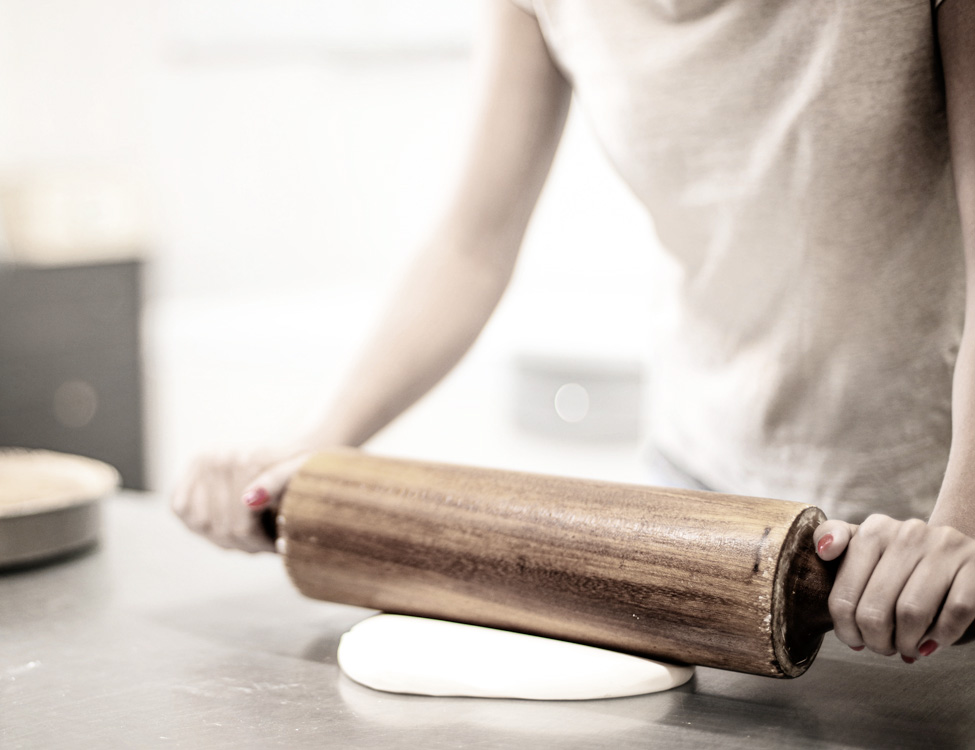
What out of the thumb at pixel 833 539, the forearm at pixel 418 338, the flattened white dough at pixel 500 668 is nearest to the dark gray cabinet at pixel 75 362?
the forearm at pixel 418 338

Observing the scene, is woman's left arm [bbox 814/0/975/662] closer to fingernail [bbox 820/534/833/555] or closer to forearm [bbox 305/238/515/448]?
fingernail [bbox 820/534/833/555]

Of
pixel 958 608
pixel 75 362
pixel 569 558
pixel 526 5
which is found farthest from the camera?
pixel 75 362

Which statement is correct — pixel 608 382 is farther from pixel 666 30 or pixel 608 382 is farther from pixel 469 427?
pixel 666 30

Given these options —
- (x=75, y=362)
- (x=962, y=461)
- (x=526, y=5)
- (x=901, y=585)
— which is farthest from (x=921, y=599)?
(x=75, y=362)

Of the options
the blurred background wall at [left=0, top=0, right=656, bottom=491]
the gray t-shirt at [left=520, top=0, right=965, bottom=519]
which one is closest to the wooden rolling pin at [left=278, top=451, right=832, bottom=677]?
the gray t-shirt at [left=520, top=0, right=965, bottom=519]

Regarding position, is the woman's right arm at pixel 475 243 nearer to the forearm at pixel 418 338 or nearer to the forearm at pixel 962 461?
the forearm at pixel 418 338

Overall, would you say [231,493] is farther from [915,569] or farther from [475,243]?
[915,569]

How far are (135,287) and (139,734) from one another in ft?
8.34

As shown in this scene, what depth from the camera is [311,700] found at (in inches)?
27.2

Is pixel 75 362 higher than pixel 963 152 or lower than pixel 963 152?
lower

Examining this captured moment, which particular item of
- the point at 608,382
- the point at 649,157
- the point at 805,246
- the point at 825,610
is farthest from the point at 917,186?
the point at 608,382

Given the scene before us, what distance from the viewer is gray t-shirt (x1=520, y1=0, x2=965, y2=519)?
2.59 ft

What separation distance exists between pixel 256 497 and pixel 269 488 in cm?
1

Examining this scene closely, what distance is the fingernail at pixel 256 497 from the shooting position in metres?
0.83
